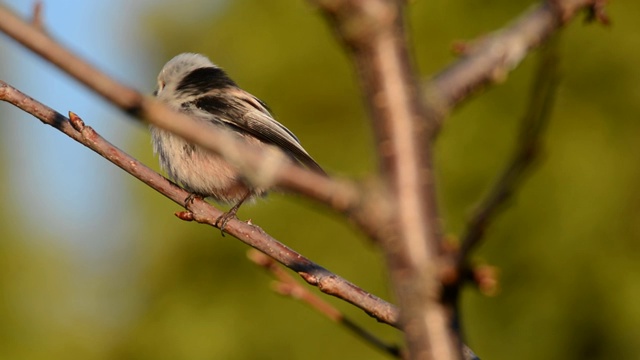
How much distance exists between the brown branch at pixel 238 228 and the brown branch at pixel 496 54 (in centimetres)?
117

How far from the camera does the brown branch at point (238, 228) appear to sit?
2.78m

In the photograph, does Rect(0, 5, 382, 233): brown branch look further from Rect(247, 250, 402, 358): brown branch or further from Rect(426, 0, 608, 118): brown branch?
Rect(247, 250, 402, 358): brown branch

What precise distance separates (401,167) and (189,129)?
1.07 feet

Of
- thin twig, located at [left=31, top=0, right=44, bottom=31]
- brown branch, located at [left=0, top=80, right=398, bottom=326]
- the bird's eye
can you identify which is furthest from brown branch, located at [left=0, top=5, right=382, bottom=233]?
the bird's eye

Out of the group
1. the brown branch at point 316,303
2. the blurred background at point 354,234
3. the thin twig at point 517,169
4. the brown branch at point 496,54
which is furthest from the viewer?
the blurred background at point 354,234

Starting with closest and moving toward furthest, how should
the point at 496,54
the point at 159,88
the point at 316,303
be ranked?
the point at 496,54 → the point at 316,303 → the point at 159,88

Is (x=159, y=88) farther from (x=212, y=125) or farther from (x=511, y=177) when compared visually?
(x=511, y=177)

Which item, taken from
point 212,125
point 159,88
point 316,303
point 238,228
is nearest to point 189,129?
point 316,303

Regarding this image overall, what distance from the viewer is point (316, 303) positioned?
2682 millimetres

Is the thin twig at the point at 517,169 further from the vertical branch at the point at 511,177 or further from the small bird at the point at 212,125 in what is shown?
the small bird at the point at 212,125

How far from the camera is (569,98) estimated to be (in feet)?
38.4

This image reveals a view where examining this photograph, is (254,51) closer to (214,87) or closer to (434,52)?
(434,52)

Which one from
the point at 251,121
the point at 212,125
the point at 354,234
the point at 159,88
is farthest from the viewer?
the point at 354,234

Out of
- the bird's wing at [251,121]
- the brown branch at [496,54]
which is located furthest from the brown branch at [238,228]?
the bird's wing at [251,121]
